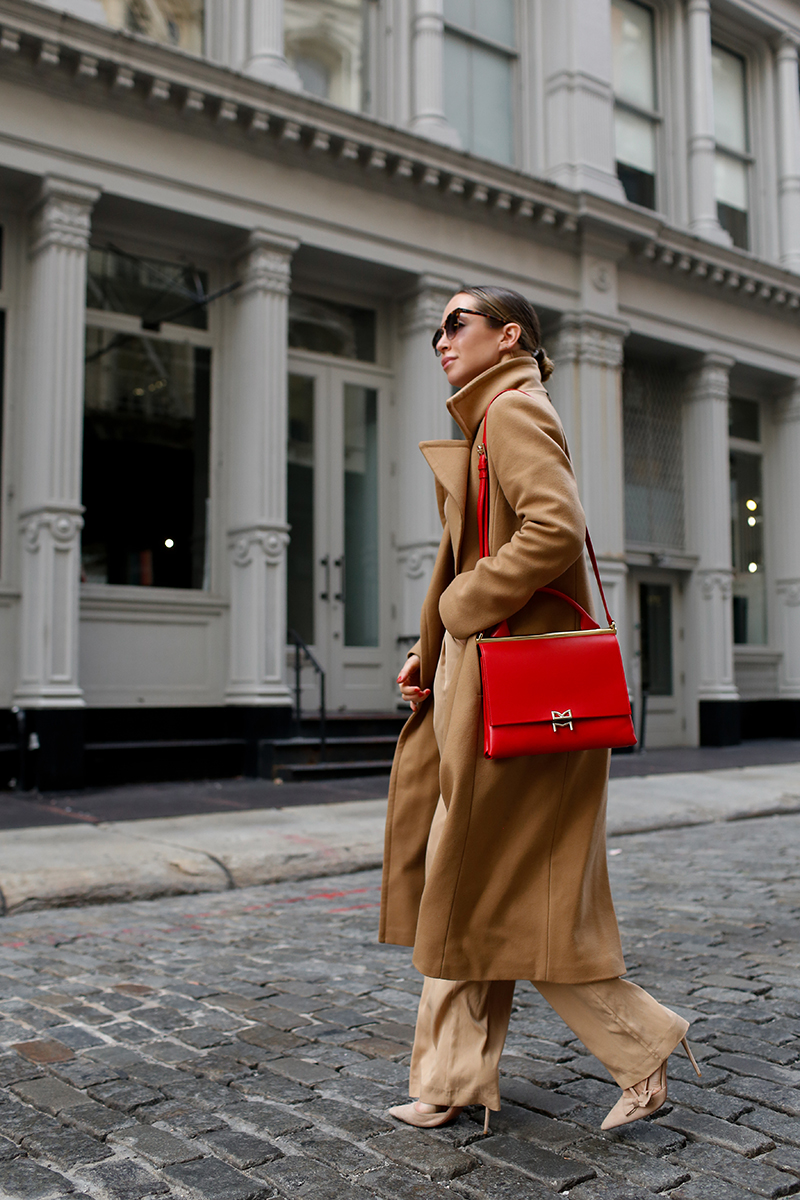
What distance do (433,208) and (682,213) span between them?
17.7 feet

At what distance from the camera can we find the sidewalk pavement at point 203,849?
579 centimetres

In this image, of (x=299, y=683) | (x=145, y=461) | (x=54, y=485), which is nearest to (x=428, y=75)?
(x=145, y=461)

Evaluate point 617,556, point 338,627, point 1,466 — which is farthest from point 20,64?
point 617,556

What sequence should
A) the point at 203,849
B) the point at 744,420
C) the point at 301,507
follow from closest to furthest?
the point at 203,849 < the point at 301,507 < the point at 744,420

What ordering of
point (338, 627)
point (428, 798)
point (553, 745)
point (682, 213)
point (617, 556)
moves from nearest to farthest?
point (553, 745) < point (428, 798) < point (338, 627) < point (617, 556) < point (682, 213)

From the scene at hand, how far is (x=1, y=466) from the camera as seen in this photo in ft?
33.1

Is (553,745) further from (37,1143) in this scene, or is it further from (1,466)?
(1,466)

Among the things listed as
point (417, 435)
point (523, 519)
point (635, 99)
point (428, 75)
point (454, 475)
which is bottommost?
point (523, 519)

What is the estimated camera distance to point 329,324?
12.8 meters

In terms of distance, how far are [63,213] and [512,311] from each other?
8.34 meters

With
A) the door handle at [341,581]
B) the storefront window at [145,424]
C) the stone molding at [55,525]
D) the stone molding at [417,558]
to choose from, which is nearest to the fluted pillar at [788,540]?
the stone molding at [417,558]

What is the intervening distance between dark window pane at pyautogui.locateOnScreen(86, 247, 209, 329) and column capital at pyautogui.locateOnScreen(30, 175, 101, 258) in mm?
804

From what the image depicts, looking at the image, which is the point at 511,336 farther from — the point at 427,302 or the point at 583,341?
the point at 583,341

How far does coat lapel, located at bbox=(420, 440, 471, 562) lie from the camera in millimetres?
2705
